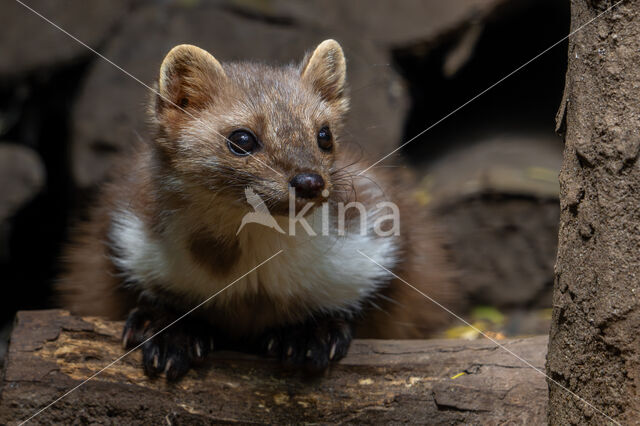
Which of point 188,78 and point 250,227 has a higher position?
point 188,78

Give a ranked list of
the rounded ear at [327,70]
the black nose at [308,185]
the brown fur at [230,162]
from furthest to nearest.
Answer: the rounded ear at [327,70] → the brown fur at [230,162] → the black nose at [308,185]

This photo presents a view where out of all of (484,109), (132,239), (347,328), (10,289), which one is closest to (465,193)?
(484,109)

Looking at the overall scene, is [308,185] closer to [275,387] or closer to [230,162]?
[230,162]

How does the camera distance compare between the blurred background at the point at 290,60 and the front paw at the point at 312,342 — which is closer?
the front paw at the point at 312,342

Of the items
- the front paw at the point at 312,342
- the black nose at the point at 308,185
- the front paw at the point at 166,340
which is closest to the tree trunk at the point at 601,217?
the black nose at the point at 308,185

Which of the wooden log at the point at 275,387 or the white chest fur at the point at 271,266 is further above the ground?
the white chest fur at the point at 271,266

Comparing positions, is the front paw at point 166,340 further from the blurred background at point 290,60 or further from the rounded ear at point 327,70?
the blurred background at point 290,60

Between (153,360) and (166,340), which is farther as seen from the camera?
(166,340)

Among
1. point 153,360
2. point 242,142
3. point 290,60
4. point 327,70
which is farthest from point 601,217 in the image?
point 290,60
